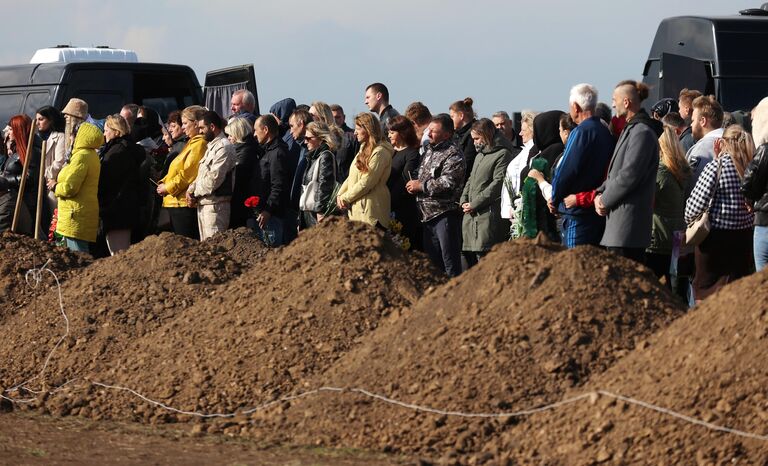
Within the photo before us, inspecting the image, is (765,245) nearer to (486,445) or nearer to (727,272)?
(727,272)

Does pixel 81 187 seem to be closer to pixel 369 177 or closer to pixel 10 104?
pixel 369 177

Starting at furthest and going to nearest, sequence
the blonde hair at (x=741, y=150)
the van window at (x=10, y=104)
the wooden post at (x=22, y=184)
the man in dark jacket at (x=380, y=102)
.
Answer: the van window at (x=10, y=104) → the wooden post at (x=22, y=184) → the man in dark jacket at (x=380, y=102) → the blonde hair at (x=741, y=150)

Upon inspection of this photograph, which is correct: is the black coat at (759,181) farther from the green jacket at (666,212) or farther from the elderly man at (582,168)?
the green jacket at (666,212)

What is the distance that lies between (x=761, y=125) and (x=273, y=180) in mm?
5296

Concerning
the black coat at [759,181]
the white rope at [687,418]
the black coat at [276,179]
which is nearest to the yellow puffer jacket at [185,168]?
the black coat at [276,179]

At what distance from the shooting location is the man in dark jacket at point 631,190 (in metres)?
9.44

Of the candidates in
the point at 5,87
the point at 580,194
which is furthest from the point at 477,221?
the point at 5,87

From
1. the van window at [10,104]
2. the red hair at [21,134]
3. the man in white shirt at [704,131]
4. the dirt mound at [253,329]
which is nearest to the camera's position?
the dirt mound at [253,329]

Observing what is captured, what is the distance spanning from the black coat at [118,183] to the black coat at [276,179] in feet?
4.27

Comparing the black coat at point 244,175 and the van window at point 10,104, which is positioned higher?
the van window at point 10,104

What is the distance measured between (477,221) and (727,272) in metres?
2.46

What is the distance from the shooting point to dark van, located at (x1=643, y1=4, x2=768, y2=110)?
52.7ft

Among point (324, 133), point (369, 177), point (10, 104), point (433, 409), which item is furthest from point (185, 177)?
point (10, 104)

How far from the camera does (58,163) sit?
14.2m
